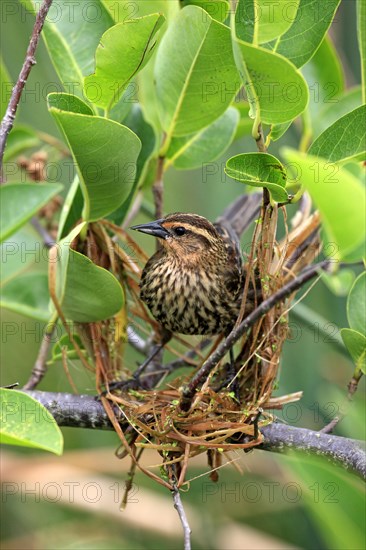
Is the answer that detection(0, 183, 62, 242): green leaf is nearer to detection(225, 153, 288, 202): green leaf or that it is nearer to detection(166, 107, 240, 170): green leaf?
detection(166, 107, 240, 170): green leaf

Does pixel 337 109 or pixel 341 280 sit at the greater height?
pixel 337 109

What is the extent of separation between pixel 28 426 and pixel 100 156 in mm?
935

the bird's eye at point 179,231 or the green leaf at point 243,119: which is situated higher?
the green leaf at point 243,119

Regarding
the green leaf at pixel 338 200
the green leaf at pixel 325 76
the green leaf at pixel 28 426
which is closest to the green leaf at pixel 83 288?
the green leaf at pixel 28 426

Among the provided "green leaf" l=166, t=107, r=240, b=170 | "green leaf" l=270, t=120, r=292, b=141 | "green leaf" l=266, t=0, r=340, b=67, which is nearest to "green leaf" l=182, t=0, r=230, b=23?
"green leaf" l=266, t=0, r=340, b=67

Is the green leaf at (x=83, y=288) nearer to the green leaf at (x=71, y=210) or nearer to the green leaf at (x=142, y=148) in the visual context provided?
the green leaf at (x=71, y=210)

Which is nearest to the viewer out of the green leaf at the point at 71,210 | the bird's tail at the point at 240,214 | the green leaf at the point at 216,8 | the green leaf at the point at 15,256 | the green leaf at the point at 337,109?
the green leaf at the point at 216,8

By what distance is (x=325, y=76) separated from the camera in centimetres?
371

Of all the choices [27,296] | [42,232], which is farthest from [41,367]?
[42,232]

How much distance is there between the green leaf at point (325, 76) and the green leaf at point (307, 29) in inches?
46.1

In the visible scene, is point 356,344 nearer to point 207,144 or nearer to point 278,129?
point 278,129

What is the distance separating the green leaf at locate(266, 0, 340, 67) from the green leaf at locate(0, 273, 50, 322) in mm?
1482

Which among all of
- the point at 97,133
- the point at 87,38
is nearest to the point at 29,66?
the point at 97,133

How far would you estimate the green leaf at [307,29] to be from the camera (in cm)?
248
